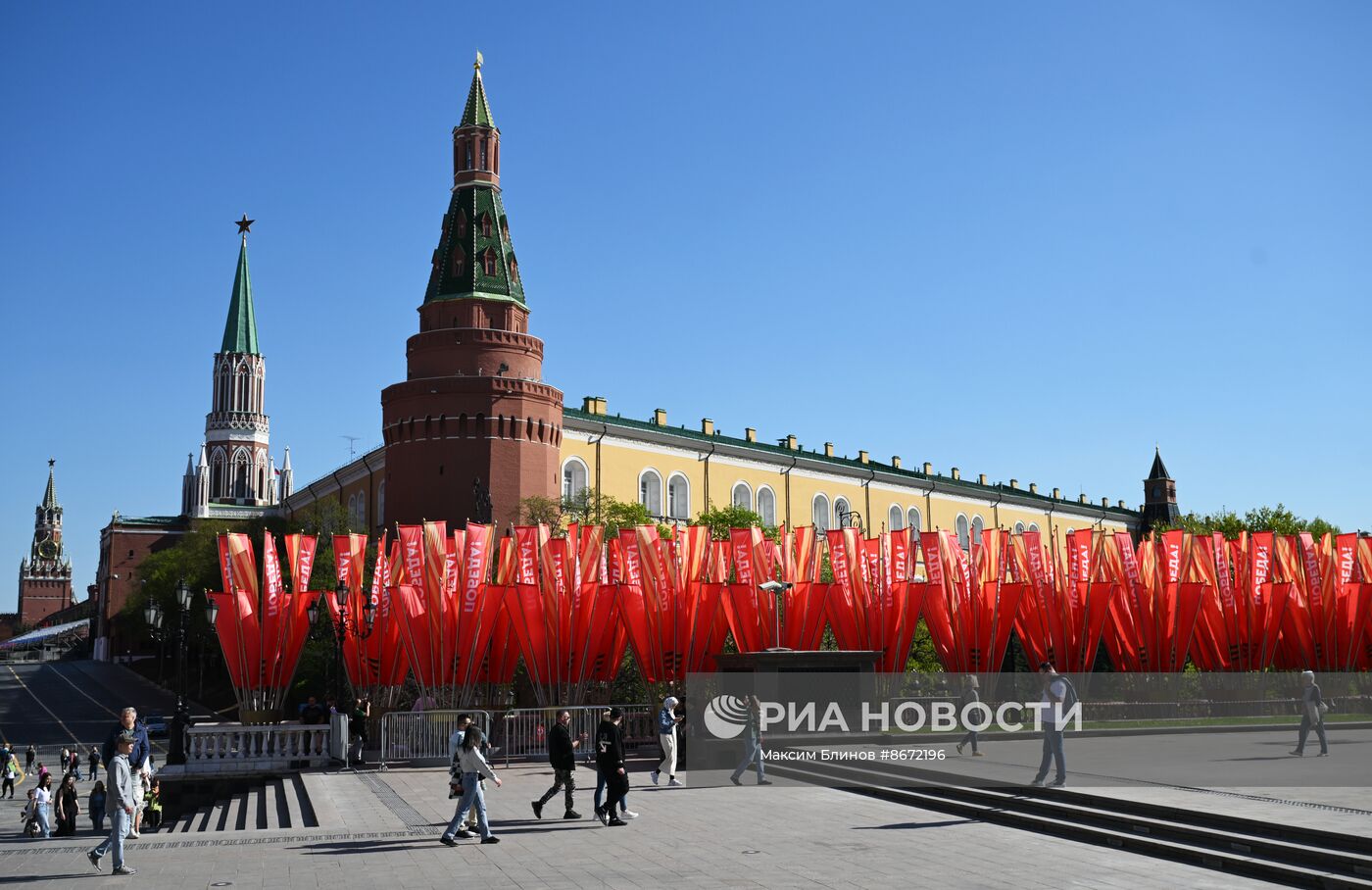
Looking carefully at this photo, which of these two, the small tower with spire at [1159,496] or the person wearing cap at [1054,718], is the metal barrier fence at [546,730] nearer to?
the person wearing cap at [1054,718]

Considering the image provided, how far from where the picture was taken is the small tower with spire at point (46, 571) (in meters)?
178

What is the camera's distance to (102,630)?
108 m

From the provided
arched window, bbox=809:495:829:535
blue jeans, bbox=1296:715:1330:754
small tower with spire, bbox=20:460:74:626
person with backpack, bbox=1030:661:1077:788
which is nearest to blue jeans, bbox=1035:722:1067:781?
person with backpack, bbox=1030:661:1077:788

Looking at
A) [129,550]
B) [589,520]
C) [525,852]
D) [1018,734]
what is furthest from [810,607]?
[129,550]

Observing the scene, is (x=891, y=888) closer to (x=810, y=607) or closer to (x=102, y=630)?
(x=810, y=607)

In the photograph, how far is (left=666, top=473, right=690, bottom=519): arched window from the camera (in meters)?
68.7

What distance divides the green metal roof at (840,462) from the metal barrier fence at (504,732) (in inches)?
1454

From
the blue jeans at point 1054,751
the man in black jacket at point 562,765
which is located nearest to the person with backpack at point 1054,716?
the blue jeans at point 1054,751

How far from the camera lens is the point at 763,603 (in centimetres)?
3206

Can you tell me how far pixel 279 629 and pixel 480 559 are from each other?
4947mm

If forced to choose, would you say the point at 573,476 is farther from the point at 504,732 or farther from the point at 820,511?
the point at 504,732

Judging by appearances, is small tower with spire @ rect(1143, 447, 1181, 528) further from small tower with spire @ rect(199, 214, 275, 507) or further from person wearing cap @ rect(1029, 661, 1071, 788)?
person wearing cap @ rect(1029, 661, 1071, 788)

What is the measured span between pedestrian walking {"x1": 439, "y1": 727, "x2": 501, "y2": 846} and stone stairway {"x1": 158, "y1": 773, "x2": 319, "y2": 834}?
11.8 feet

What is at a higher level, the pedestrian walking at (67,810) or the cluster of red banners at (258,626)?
the cluster of red banners at (258,626)
